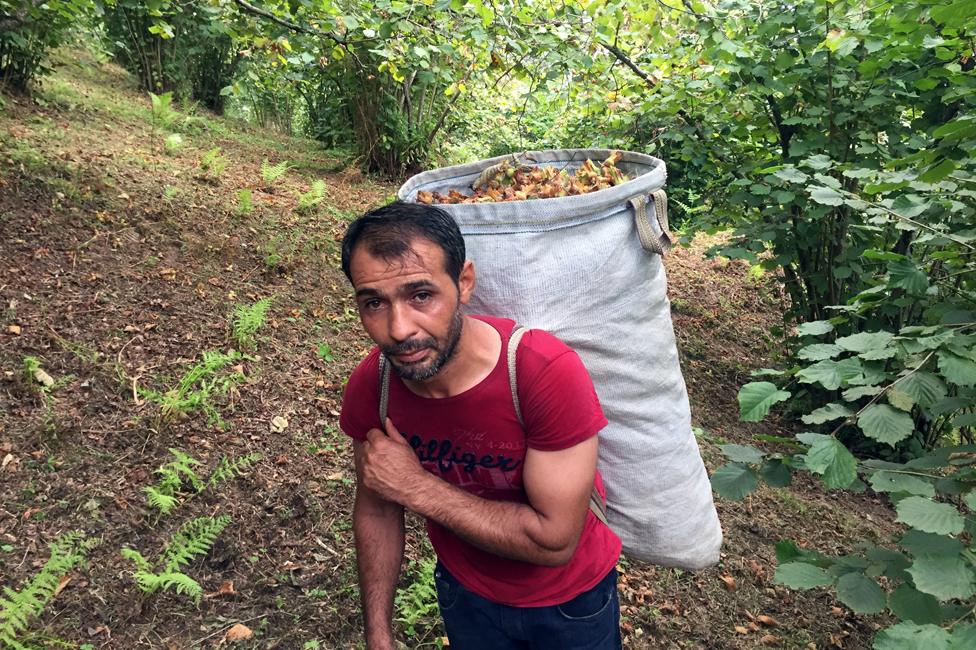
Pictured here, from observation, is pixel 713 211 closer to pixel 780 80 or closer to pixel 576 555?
pixel 780 80

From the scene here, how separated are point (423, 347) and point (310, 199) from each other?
5649mm

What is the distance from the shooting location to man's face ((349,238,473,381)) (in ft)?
5.15

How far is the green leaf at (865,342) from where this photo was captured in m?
1.68

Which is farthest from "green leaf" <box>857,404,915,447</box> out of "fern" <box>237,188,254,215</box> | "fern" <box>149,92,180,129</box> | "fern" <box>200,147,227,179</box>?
"fern" <box>149,92,180,129</box>

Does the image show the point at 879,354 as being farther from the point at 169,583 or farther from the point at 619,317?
the point at 169,583

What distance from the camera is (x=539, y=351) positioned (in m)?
1.57

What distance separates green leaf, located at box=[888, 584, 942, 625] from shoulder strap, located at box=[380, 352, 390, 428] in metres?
1.27

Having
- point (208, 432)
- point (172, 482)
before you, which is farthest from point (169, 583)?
point (208, 432)

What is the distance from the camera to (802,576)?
61.9 inches

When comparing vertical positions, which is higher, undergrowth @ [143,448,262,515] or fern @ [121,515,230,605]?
undergrowth @ [143,448,262,515]

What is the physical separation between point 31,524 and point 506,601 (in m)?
2.50

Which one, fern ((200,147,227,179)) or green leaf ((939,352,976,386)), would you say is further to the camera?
fern ((200,147,227,179))

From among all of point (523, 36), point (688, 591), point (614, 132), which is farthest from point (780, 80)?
point (688, 591)

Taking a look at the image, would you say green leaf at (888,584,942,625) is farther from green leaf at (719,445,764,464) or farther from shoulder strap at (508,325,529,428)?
shoulder strap at (508,325,529,428)
